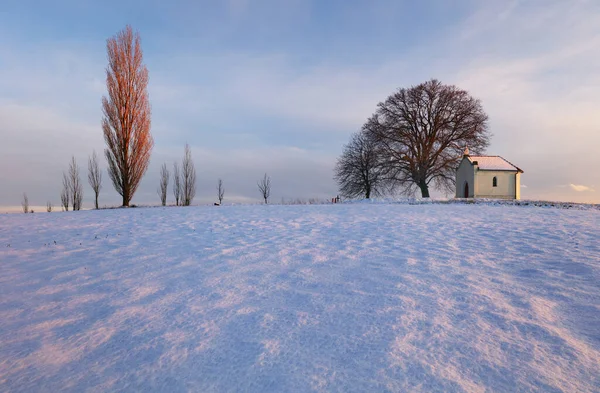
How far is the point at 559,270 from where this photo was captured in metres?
7.23

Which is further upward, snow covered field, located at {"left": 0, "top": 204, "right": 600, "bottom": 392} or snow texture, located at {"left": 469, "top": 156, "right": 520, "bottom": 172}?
snow texture, located at {"left": 469, "top": 156, "right": 520, "bottom": 172}

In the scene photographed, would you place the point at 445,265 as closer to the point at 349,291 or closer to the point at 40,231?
the point at 349,291

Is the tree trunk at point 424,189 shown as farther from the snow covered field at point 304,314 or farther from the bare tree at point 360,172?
the snow covered field at point 304,314

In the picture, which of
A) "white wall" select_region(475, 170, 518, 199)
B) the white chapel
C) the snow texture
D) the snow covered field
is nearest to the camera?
the snow covered field

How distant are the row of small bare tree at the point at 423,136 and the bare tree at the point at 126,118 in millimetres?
19498

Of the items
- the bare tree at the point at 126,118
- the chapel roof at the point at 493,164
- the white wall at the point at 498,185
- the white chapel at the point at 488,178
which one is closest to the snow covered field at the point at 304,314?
the bare tree at the point at 126,118

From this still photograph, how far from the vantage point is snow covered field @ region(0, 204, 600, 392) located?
4.09m

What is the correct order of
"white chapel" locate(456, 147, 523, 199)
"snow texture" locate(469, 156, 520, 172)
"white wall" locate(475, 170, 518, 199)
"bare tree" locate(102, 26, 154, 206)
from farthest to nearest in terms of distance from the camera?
1. "snow texture" locate(469, 156, 520, 172)
2. "white wall" locate(475, 170, 518, 199)
3. "white chapel" locate(456, 147, 523, 199)
4. "bare tree" locate(102, 26, 154, 206)

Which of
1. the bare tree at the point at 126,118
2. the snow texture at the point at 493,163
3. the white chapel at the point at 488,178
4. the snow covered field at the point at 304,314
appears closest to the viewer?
the snow covered field at the point at 304,314

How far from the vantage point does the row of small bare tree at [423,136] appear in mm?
32531

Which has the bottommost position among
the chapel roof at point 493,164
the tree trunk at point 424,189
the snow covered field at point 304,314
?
the snow covered field at point 304,314

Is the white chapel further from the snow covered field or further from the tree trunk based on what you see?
the snow covered field

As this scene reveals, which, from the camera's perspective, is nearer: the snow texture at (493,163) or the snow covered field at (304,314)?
the snow covered field at (304,314)

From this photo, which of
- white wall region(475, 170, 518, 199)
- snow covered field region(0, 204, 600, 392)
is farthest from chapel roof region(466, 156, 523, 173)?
snow covered field region(0, 204, 600, 392)
